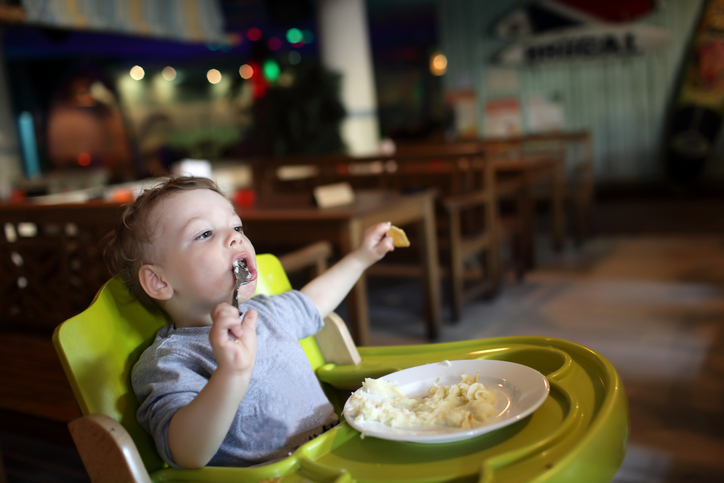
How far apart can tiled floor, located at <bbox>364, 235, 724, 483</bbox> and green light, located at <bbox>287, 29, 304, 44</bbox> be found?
325 inches

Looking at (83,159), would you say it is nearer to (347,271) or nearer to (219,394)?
(347,271)

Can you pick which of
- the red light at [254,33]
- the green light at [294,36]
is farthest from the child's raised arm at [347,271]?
the green light at [294,36]

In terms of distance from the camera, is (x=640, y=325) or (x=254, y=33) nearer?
(x=640, y=325)

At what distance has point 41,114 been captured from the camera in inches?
390

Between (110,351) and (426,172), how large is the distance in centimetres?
310

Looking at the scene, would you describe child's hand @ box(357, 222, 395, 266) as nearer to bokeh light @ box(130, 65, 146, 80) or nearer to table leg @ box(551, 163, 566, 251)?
table leg @ box(551, 163, 566, 251)

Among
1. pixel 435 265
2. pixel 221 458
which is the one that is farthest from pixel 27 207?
pixel 435 265

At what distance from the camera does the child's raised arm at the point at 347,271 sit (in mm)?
1368

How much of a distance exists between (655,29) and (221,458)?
8390mm

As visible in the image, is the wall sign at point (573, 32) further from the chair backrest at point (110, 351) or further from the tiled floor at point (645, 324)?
the chair backrest at point (110, 351)

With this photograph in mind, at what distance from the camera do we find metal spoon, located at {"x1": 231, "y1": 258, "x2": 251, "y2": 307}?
1.09 metres

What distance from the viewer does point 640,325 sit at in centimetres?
322

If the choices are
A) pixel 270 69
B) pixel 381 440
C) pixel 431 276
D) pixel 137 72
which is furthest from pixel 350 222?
pixel 137 72

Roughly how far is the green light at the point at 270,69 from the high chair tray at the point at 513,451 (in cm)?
714
